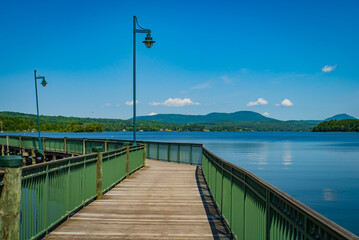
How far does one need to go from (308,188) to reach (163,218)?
96.6 ft

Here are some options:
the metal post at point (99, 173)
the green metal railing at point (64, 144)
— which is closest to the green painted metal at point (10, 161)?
the metal post at point (99, 173)

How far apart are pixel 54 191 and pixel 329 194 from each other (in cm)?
3013

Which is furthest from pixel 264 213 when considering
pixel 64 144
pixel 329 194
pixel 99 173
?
pixel 329 194

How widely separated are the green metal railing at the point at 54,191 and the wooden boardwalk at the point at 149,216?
305 millimetres

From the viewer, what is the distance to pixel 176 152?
2366cm

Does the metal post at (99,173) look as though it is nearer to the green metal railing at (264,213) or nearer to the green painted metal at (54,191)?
the green painted metal at (54,191)

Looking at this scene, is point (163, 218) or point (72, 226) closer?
point (72, 226)

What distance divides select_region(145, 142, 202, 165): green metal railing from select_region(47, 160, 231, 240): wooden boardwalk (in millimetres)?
8822

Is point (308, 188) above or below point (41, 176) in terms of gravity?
below

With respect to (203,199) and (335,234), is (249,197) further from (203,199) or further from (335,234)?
(203,199)

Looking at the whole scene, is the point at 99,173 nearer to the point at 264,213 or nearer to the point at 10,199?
the point at 10,199

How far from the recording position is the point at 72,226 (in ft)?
23.9

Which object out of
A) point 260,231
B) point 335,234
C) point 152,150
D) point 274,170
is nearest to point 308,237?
point 335,234

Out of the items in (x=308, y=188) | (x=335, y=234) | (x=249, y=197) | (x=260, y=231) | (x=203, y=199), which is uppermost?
(x=335, y=234)
